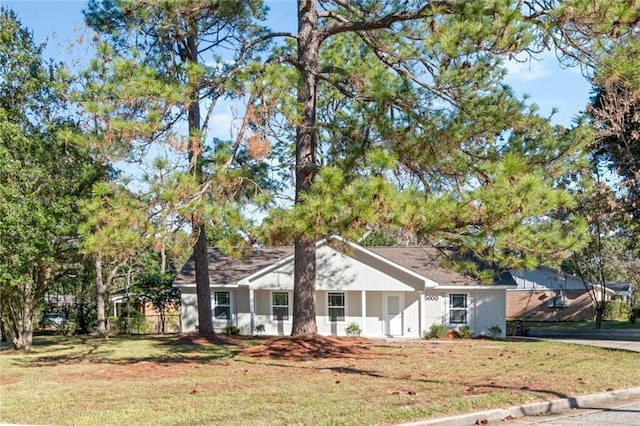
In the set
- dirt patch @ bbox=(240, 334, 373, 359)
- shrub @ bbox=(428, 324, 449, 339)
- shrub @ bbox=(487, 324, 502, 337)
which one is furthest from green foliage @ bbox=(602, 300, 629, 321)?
dirt patch @ bbox=(240, 334, 373, 359)

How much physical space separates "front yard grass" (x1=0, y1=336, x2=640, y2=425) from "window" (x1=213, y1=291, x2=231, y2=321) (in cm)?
957

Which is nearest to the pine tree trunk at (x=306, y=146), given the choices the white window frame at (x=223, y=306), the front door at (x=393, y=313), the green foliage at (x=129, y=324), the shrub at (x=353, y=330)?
the shrub at (x=353, y=330)

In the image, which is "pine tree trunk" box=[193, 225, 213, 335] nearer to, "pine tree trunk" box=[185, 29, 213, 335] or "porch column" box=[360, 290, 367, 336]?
"pine tree trunk" box=[185, 29, 213, 335]

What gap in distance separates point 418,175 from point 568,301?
111 ft

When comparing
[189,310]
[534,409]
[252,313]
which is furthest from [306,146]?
[189,310]

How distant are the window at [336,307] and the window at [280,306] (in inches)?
72.8

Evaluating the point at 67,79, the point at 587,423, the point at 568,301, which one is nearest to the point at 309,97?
the point at 67,79

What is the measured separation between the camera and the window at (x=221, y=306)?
26.7 metres

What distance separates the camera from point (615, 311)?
44219 millimetres

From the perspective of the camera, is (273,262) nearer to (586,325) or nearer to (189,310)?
(189,310)

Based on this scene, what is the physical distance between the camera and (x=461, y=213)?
33.0 feet

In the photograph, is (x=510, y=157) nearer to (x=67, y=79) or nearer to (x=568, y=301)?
(x=67, y=79)

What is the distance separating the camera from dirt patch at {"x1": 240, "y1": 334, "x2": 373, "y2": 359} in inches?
576

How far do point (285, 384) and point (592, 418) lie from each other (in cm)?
472
